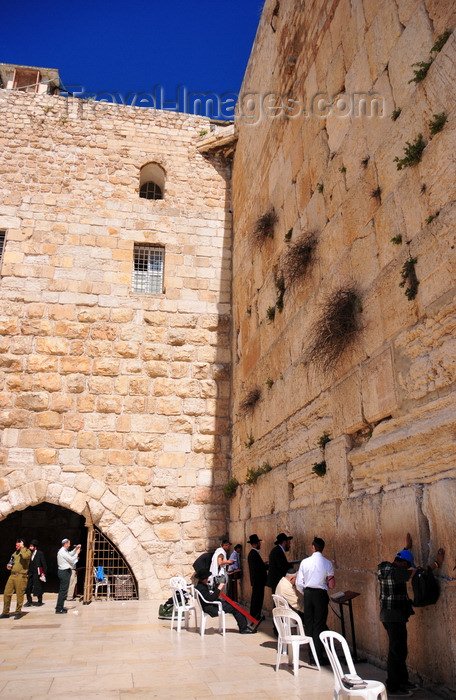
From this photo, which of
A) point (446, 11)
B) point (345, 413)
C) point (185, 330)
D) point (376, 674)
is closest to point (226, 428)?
point (185, 330)

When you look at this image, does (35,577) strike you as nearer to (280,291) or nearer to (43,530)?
(43,530)

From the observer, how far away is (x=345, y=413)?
5.01m

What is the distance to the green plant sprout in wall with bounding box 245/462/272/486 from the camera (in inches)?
292

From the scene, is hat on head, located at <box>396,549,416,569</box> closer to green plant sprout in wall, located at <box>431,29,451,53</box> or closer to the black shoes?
the black shoes

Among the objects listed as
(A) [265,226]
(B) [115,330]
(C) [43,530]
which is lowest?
(C) [43,530]

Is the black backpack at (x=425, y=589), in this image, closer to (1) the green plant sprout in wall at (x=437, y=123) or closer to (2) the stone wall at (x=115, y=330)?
(1) the green plant sprout in wall at (x=437, y=123)

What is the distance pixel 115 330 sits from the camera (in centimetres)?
995

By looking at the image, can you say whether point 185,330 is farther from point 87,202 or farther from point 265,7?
point 265,7

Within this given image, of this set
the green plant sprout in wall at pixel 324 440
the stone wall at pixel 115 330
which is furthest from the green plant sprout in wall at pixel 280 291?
the stone wall at pixel 115 330

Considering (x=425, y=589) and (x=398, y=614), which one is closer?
(x=425, y=589)

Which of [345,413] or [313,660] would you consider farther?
[345,413]

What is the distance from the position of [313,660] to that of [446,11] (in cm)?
488

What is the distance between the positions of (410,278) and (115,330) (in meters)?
6.71

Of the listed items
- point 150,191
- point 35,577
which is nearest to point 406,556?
point 35,577
